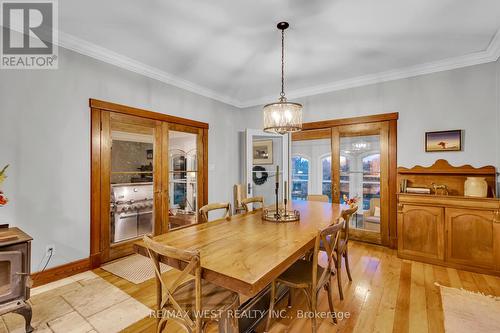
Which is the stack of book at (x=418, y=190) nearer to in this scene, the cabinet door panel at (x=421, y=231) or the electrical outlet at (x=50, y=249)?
the cabinet door panel at (x=421, y=231)

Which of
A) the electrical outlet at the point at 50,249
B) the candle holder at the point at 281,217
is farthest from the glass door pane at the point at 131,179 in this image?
the candle holder at the point at 281,217

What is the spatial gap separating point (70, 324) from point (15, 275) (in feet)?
1.88

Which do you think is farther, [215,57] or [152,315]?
[215,57]

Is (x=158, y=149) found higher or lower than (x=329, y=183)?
higher

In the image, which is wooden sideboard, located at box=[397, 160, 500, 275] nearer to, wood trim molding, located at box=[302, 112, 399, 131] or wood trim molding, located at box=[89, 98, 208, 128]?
wood trim molding, located at box=[302, 112, 399, 131]

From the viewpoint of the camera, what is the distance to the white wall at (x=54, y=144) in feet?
7.67

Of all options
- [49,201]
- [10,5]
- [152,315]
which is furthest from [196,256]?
[10,5]

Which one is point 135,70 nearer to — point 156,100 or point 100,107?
point 156,100

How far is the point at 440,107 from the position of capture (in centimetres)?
328

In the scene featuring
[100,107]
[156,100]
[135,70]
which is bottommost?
[100,107]

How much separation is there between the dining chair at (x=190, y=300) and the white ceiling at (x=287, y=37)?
6.95ft

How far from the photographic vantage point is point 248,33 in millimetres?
2564

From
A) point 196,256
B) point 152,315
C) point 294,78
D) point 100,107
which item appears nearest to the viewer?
point 196,256

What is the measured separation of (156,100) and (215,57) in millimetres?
1161
